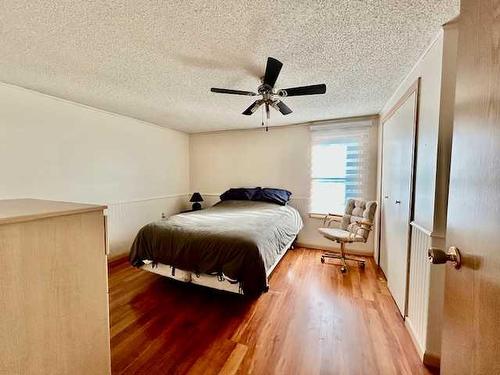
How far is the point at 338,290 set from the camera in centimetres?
240

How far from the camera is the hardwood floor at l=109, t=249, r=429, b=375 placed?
1.45 meters

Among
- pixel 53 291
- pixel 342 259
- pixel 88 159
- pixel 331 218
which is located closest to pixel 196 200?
pixel 88 159

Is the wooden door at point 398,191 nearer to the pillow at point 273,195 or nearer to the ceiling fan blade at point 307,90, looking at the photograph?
the ceiling fan blade at point 307,90

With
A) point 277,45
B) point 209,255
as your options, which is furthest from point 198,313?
point 277,45

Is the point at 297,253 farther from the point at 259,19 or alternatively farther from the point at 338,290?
the point at 259,19

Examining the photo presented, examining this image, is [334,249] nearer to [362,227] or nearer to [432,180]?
[362,227]

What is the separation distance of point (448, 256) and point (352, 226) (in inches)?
96.5

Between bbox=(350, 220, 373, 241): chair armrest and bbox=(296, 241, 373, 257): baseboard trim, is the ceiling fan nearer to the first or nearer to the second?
bbox=(350, 220, 373, 241): chair armrest

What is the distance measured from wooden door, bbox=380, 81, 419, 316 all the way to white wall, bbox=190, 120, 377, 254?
75cm

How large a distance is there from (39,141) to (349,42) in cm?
315

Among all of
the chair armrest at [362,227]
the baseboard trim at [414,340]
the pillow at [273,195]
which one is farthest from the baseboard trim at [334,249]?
the baseboard trim at [414,340]

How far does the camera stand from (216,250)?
206cm

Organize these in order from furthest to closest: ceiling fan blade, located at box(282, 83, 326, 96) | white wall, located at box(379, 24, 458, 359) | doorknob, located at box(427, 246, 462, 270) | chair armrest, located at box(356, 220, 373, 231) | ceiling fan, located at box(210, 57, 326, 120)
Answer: chair armrest, located at box(356, 220, 373, 231)
ceiling fan blade, located at box(282, 83, 326, 96)
ceiling fan, located at box(210, 57, 326, 120)
white wall, located at box(379, 24, 458, 359)
doorknob, located at box(427, 246, 462, 270)

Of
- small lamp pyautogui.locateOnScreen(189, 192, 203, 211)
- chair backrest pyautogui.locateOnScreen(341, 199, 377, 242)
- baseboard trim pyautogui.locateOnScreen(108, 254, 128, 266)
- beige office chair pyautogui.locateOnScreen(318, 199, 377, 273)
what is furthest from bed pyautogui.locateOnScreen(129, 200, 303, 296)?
small lamp pyautogui.locateOnScreen(189, 192, 203, 211)
